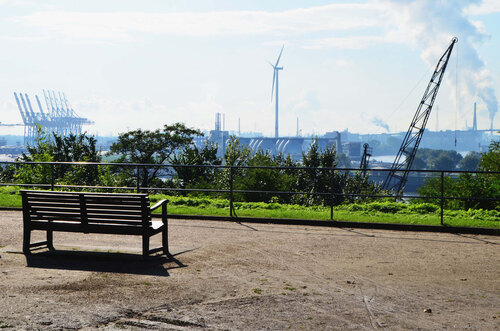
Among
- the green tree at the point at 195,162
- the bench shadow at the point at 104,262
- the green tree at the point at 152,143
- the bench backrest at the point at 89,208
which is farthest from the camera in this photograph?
the green tree at the point at 152,143

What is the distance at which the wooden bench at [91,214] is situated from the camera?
815 centimetres

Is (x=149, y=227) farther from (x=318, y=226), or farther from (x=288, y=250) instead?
(x=318, y=226)

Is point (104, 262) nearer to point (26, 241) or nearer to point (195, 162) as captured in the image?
point (26, 241)

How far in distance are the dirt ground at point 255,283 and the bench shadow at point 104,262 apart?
0.04 ft

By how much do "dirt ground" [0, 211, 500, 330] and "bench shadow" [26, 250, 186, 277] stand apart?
1 cm

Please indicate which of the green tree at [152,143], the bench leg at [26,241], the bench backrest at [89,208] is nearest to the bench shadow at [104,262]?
the bench leg at [26,241]

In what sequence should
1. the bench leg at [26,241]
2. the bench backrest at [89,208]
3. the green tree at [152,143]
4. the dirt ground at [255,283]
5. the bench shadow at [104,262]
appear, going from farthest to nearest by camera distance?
the green tree at [152,143] < the bench leg at [26,241] < the bench backrest at [89,208] < the bench shadow at [104,262] < the dirt ground at [255,283]

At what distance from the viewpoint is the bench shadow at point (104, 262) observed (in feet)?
24.8

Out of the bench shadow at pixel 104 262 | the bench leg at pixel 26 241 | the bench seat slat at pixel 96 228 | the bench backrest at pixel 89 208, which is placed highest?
the bench backrest at pixel 89 208

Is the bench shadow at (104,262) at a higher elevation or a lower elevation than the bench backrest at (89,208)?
lower

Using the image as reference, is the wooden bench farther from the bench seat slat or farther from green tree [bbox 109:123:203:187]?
green tree [bbox 109:123:203:187]

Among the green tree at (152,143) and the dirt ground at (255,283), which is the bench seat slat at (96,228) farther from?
the green tree at (152,143)

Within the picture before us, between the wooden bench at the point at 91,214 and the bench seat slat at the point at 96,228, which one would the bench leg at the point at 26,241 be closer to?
the wooden bench at the point at 91,214

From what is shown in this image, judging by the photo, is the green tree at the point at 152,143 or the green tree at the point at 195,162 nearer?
the green tree at the point at 195,162
